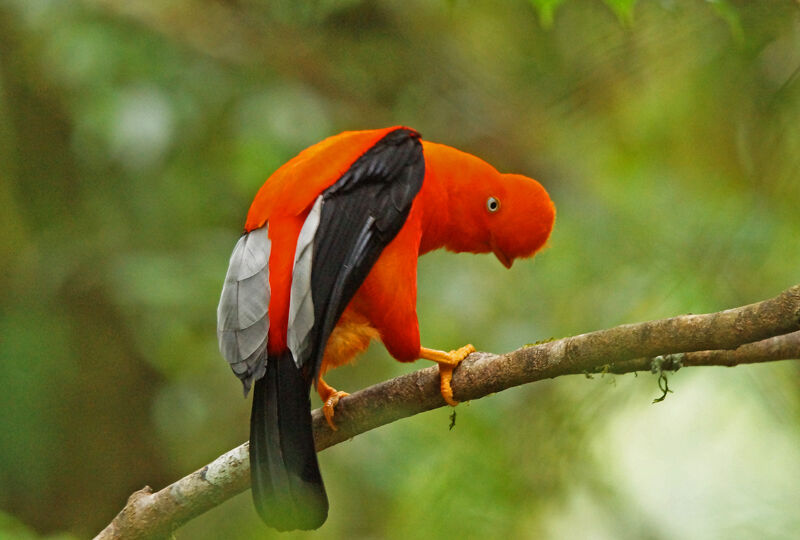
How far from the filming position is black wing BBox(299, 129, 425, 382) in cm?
219

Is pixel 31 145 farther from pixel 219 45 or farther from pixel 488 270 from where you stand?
pixel 488 270

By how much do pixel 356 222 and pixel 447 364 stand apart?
1.45 feet

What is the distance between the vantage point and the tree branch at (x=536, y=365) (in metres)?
1.65

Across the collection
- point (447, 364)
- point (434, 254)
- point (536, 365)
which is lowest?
point (434, 254)

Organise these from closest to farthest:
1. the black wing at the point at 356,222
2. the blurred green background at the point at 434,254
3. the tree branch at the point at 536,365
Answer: the tree branch at the point at 536,365, the black wing at the point at 356,222, the blurred green background at the point at 434,254

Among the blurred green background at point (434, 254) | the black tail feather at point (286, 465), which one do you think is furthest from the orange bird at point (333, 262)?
the blurred green background at point (434, 254)

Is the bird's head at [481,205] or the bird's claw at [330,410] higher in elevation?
the bird's head at [481,205]

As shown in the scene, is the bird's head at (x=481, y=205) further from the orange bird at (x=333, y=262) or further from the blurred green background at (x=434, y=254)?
the blurred green background at (x=434, y=254)

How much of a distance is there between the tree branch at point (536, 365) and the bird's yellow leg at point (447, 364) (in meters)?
0.02

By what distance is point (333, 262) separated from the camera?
2260mm

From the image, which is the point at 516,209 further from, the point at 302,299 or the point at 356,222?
the point at 302,299

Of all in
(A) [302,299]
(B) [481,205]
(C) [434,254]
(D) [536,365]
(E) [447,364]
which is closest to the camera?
(D) [536,365]

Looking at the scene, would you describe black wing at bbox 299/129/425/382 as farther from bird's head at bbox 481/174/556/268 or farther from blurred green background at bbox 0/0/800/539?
blurred green background at bbox 0/0/800/539

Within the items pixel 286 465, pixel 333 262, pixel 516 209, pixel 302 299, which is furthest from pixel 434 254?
pixel 286 465
